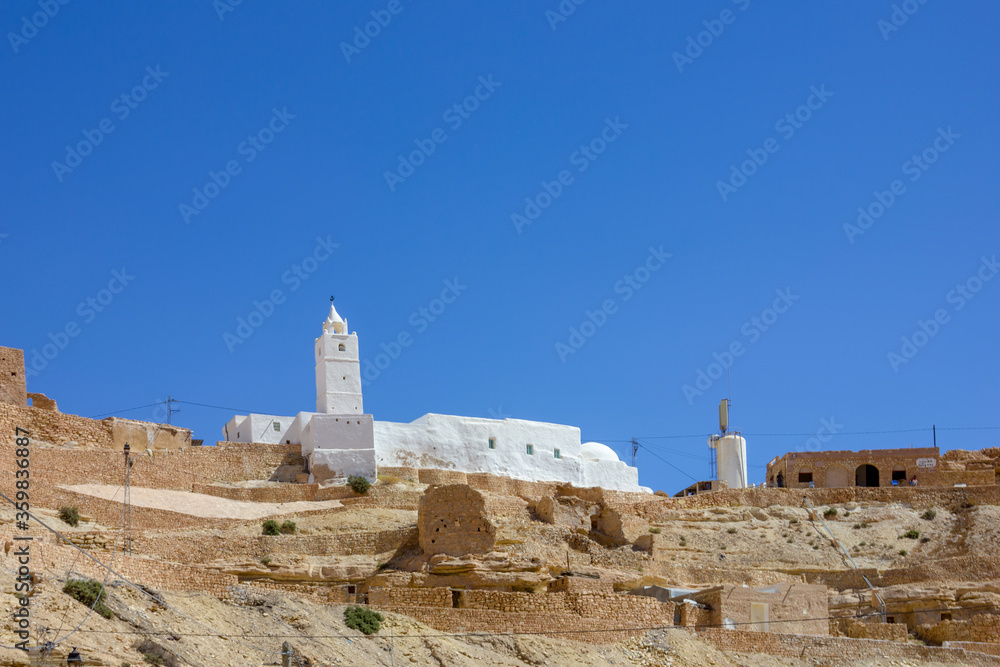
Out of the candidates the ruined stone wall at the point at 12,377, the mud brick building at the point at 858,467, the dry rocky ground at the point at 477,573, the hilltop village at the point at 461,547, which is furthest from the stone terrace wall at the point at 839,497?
the ruined stone wall at the point at 12,377

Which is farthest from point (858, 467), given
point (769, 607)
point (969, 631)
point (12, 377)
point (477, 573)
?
point (12, 377)

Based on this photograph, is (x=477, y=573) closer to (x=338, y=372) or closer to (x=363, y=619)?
(x=363, y=619)

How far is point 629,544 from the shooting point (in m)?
38.6

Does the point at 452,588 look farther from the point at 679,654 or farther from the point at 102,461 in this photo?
the point at 102,461

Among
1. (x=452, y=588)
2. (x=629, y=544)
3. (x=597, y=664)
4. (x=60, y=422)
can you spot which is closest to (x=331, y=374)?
(x=60, y=422)

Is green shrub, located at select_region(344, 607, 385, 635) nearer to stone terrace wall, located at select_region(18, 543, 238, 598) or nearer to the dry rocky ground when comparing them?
the dry rocky ground

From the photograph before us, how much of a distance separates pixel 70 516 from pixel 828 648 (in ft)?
62.2

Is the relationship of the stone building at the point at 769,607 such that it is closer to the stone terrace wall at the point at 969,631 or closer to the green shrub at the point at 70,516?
the stone terrace wall at the point at 969,631

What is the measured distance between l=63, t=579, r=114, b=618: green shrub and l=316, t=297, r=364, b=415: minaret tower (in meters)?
24.0

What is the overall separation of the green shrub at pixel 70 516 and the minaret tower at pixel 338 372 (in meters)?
13.7

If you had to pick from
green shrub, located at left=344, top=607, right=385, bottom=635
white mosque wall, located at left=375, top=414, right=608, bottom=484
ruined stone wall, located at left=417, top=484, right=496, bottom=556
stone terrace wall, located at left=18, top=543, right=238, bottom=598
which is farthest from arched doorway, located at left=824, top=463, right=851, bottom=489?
stone terrace wall, located at left=18, top=543, right=238, bottom=598

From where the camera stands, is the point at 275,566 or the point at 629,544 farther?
the point at 629,544

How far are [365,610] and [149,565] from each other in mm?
4600

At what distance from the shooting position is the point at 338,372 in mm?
47312
